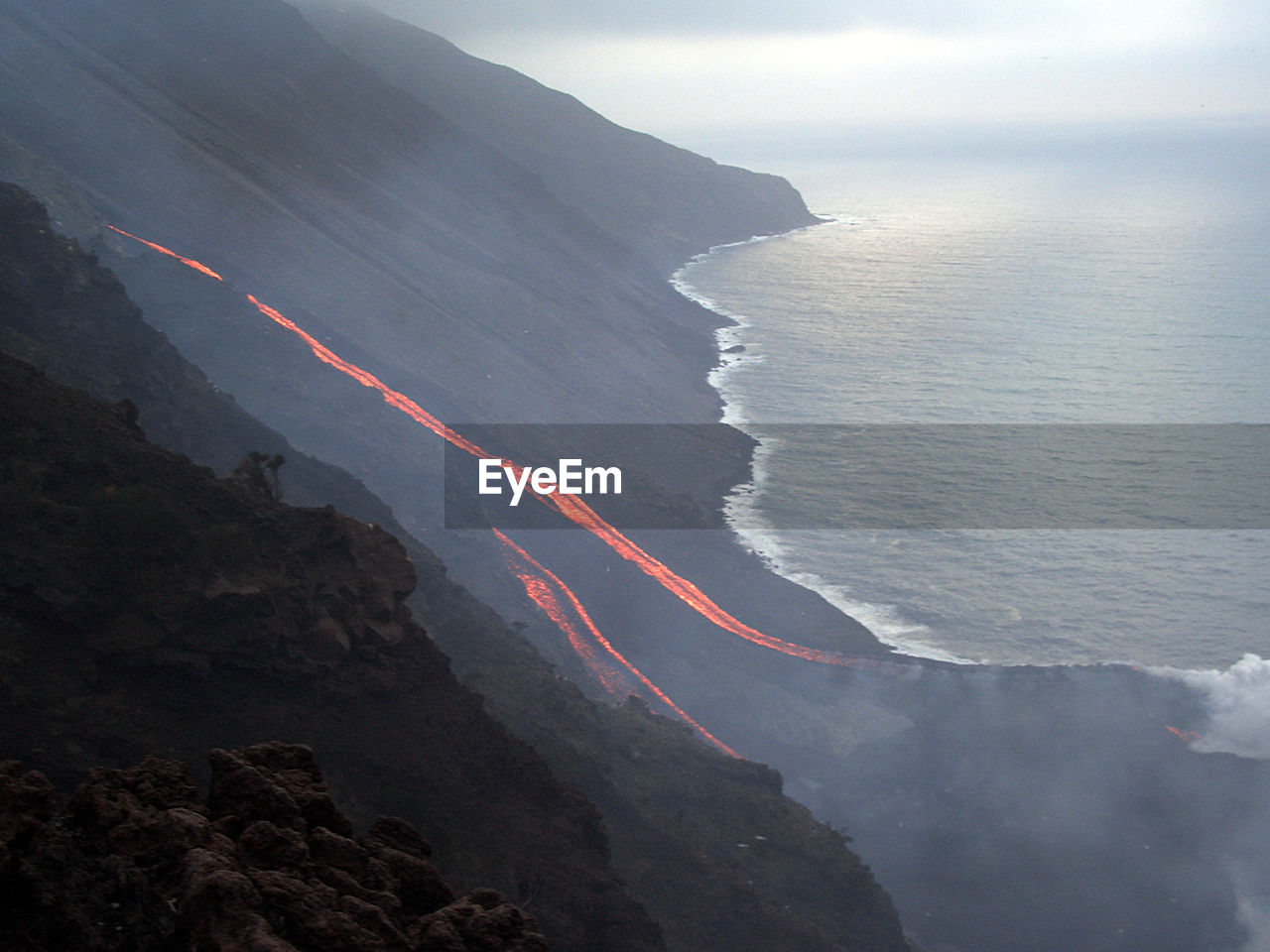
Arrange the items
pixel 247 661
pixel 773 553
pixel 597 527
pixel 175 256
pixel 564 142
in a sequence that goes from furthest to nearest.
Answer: pixel 564 142
pixel 773 553
pixel 597 527
pixel 175 256
pixel 247 661

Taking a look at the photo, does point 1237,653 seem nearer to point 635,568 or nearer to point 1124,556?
point 1124,556

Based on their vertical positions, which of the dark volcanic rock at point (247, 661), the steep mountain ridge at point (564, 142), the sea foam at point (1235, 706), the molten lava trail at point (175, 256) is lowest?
the sea foam at point (1235, 706)

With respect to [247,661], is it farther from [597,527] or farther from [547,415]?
[547,415]

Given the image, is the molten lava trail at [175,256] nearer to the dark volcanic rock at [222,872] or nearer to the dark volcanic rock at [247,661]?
the dark volcanic rock at [247,661]

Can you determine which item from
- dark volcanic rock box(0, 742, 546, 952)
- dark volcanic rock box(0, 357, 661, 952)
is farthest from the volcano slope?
dark volcanic rock box(0, 742, 546, 952)

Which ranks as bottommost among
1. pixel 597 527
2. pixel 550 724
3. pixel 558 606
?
pixel 558 606

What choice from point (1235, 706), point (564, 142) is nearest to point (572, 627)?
point (1235, 706)


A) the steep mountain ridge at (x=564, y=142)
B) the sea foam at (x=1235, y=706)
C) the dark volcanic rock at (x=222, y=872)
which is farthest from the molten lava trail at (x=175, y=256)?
the steep mountain ridge at (x=564, y=142)
